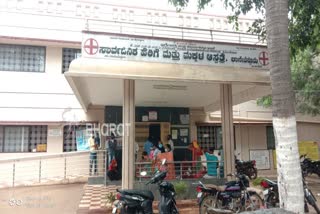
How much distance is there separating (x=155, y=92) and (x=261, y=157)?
7.42 metres

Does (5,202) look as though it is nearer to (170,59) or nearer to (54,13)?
(170,59)

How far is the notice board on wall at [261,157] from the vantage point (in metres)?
14.1

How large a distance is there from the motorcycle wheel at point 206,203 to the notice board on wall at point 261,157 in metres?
8.51

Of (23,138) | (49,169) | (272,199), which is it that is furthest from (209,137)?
(23,138)

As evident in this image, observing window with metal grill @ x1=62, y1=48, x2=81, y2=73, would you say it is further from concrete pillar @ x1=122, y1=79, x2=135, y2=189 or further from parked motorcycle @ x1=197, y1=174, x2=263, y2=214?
parked motorcycle @ x1=197, y1=174, x2=263, y2=214

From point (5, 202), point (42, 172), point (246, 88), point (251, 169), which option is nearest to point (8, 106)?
point (42, 172)

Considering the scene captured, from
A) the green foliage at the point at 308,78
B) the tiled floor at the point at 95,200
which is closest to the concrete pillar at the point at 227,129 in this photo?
the tiled floor at the point at 95,200

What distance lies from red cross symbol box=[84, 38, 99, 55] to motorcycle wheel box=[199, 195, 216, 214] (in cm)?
376

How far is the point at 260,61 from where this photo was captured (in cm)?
769

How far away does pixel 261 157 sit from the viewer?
1427 cm

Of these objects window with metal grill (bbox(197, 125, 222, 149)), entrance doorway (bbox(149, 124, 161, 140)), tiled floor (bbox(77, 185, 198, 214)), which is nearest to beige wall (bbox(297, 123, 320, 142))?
window with metal grill (bbox(197, 125, 222, 149))

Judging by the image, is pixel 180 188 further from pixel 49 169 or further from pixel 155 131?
pixel 49 169

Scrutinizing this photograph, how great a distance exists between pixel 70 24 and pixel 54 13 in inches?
29.2

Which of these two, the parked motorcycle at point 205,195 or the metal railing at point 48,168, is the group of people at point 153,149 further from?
the parked motorcycle at point 205,195
